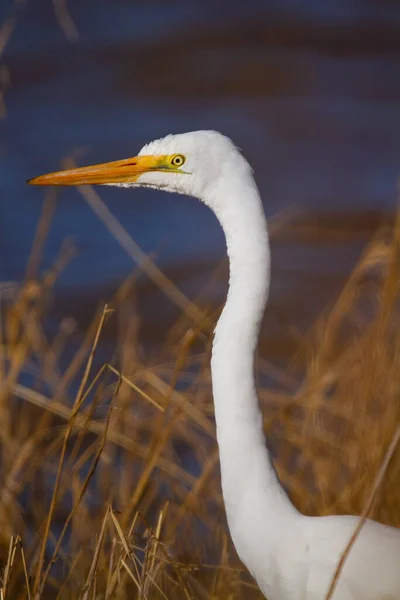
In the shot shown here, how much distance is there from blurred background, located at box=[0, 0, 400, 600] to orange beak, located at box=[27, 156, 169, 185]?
1.02ft

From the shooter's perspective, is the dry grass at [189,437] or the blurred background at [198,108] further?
the blurred background at [198,108]

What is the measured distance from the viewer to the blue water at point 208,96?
6078mm

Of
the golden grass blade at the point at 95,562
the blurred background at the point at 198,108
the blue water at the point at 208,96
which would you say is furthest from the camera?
the blue water at the point at 208,96

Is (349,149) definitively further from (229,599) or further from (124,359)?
(229,599)

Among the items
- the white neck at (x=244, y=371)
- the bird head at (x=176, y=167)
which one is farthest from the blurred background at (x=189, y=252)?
the bird head at (x=176, y=167)

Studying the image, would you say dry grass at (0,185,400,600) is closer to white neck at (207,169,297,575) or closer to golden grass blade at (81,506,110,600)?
golden grass blade at (81,506,110,600)

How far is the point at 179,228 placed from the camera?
586 cm

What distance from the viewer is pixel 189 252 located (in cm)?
565

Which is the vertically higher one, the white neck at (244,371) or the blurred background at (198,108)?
the white neck at (244,371)

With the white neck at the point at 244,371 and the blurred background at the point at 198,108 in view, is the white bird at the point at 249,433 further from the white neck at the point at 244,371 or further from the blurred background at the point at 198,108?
the blurred background at the point at 198,108

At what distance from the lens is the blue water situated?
6.08m

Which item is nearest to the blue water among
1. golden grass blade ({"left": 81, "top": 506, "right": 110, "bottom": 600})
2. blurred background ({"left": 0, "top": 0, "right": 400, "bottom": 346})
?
blurred background ({"left": 0, "top": 0, "right": 400, "bottom": 346})

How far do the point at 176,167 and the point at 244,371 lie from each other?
35 cm

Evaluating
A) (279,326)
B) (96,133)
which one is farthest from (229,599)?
(96,133)
